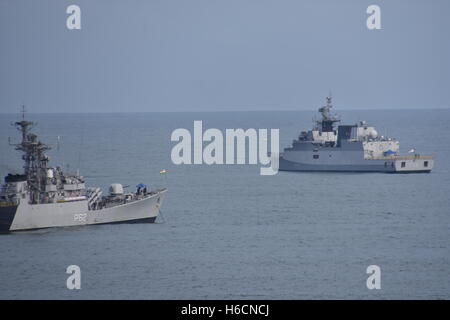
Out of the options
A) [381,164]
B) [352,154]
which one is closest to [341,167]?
[352,154]

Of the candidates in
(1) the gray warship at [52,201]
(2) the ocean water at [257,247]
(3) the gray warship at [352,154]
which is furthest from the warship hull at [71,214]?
(3) the gray warship at [352,154]

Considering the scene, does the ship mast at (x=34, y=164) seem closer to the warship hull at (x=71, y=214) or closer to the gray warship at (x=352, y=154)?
the warship hull at (x=71, y=214)

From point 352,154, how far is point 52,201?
133 ft

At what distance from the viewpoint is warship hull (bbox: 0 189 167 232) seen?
56.4 meters

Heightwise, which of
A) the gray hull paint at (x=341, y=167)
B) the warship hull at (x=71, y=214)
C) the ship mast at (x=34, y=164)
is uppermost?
the ship mast at (x=34, y=164)

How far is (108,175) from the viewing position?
91.2 m

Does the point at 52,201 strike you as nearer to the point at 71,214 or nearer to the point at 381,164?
the point at 71,214

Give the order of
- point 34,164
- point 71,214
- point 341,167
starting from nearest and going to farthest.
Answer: point 71,214
point 34,164
point 341,167

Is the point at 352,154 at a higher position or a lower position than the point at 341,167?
higher

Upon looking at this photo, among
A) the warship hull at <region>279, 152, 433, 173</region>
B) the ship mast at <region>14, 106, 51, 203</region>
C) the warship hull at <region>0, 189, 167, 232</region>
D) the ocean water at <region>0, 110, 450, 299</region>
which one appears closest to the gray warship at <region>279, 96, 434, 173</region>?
the warship hull at <region>279, 152, 433, 173</region>

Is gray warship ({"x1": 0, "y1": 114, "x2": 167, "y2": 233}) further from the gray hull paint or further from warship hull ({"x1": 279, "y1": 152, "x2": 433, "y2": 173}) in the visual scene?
the gray hull paint

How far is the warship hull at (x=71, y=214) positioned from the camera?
56.4m

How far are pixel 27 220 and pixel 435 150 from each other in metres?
81.8

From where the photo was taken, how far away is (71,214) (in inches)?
2297
